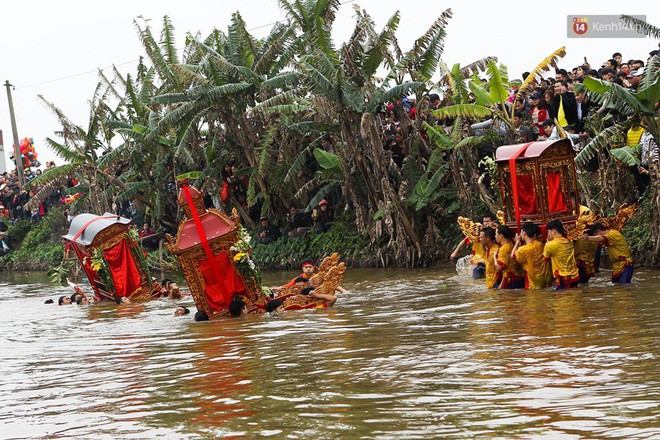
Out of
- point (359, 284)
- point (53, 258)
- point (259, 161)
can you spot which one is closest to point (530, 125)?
point (359, 284)

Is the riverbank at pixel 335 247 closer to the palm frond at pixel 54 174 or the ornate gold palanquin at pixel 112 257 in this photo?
the ornate gold palanquin at pixel 112 257

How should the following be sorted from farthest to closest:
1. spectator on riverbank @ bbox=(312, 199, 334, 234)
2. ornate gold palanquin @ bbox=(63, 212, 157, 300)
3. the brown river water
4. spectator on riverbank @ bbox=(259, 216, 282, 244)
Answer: spectator on riverbank @ bbox=(259, 216, 282, 244) → spectator on riverbank @ bbox=(312, 199, 334, 234) → ornate gold palanquin @ bbox=(63, 212, 157, 300) → the brown river water

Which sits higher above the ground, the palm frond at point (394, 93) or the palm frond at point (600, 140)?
the palm frond at point (394, 93)

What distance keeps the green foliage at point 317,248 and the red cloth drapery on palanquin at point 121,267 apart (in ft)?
22.1

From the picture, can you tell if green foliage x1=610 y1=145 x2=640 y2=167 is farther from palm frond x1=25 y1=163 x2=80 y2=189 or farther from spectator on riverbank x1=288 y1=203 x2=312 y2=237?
palm frond x1=25 y1=163 x2=80 y2=189

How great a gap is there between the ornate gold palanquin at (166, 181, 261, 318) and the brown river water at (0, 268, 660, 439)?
0.47m

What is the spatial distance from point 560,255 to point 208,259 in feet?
18.1

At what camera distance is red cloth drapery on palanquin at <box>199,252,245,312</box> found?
1587 centimetres

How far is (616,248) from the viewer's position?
16.2m

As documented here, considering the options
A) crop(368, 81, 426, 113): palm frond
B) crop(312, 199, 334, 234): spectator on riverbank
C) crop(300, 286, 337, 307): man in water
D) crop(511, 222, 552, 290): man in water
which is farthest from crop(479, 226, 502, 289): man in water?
crop(312, 199, 334, 234): spectator on riverbank

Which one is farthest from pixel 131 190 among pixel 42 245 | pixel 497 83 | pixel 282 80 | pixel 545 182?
pixel 545 182

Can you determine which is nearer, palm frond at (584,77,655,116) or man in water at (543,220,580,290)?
man in water at (543,220,580,290)

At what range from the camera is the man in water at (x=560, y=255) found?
16.0 meters

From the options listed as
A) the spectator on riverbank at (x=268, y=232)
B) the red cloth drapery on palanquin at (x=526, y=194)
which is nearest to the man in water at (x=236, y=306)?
the red cloth drapery on palanquin at (x=526, y=194)
